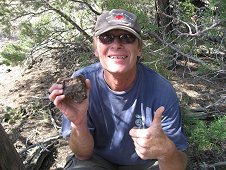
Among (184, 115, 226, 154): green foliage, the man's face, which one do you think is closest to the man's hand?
the man's face

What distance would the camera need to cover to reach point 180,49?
3539 millimetres

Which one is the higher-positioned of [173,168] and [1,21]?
[1,21]

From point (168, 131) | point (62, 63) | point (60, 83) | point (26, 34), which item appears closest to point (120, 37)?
point (60, 83)

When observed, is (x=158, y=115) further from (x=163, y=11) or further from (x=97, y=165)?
(x=163, y=11)

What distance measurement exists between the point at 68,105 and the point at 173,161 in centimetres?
67

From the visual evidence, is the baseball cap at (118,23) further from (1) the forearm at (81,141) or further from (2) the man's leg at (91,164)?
(2) the man's leg at (91,164)

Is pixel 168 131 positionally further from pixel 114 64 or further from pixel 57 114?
pixel 57 114

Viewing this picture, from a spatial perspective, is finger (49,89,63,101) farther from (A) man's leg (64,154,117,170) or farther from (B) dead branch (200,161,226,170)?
(B) dead branch (200,161,226,170)

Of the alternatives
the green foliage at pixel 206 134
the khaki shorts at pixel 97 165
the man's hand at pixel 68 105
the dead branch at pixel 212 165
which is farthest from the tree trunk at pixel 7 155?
the dead branch at pixel 212 165

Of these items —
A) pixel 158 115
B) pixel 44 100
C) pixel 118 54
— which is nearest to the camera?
pixel 158 115

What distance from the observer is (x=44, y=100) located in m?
4.63

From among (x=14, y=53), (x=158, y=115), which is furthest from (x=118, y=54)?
(x=14, y=53)

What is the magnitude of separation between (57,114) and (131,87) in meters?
2.18

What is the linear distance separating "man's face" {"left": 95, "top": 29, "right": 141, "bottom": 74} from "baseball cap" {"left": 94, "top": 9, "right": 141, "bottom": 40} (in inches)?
1.6
